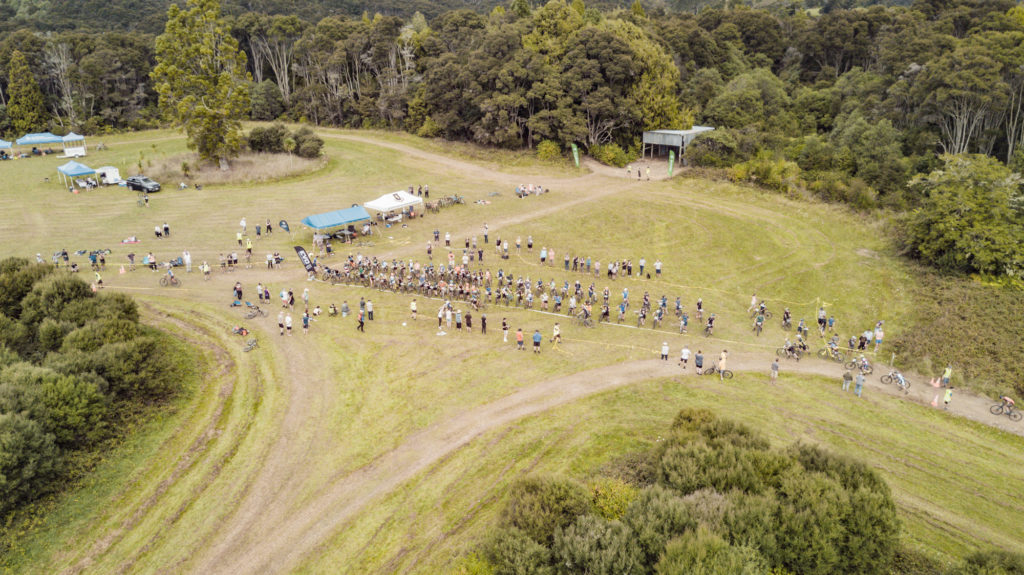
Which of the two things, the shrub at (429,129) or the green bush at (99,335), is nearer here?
the green bush at (99,335)

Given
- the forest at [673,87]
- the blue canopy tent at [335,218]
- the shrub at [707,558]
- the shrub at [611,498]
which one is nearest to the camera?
the shrub at [707,558]

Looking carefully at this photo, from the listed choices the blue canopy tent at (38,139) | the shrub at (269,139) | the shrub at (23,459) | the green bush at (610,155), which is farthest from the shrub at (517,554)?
the blue canopy tent at (38,139)

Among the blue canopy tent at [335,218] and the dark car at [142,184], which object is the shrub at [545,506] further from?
the dark car at [142,184]

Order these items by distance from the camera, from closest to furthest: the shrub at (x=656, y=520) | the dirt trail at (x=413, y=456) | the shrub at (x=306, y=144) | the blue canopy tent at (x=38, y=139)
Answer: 1. the shrub at (x=656, y=520)
2. the dirt trail at (x=413, y=456)
3. the shrub at (x=306, y=144)
4. the blue canopy tent at (x=38, y=139)

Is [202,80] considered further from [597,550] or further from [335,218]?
[597,550]

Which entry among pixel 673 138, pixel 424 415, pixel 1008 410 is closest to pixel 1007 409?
pixel 1008 410

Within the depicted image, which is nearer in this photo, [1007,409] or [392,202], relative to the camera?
[1007,409]

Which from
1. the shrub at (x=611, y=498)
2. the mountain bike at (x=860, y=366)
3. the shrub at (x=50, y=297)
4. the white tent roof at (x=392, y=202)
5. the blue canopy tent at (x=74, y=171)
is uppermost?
the blue canopy tent at (x=74, y=171)
